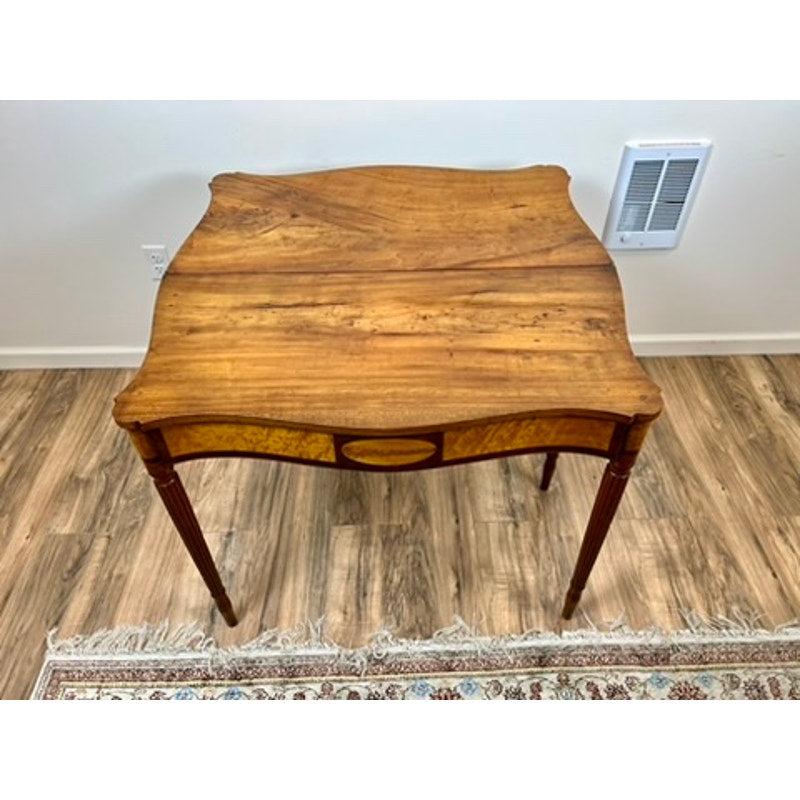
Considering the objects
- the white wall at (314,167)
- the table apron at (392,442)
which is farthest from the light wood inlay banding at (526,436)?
the white wall at (314,167)

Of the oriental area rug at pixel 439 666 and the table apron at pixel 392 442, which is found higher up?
the table apron at pixel 392 442

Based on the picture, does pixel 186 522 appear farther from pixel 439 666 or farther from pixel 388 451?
pixel 439 666

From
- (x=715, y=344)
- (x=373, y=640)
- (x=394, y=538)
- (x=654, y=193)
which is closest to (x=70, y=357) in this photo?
(x=394, y=538)

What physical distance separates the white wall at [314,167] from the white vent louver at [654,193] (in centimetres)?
3

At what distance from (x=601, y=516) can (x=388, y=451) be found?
15.2 inches

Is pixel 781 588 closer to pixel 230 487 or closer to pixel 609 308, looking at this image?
pixel 609 308

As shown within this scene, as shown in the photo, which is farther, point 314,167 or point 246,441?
point 314,167

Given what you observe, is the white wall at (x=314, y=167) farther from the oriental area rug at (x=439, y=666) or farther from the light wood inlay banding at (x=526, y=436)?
the oriental area rug at (x=439, y=666)

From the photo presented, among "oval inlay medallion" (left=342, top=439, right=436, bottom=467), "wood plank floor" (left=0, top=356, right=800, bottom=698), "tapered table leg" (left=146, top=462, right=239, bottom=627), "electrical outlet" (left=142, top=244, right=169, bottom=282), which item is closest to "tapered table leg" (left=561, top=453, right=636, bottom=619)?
"wood plank floor" (left=0, top=356, right=800, bottom=698)

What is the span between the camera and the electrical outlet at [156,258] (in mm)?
1428

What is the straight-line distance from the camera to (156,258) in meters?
1.45

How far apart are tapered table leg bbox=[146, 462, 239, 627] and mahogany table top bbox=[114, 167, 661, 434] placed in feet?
0.41

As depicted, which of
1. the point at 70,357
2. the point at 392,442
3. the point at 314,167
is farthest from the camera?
the point at 70,357
